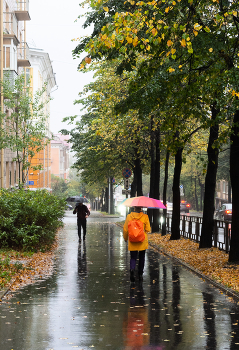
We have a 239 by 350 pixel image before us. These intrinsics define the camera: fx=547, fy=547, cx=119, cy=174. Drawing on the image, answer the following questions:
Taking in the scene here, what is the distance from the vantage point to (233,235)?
12.9 metres

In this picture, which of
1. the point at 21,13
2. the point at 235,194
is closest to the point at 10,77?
the point at 21,13

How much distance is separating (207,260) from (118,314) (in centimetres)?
681

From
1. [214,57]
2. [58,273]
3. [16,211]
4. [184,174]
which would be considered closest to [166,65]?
[214,57]

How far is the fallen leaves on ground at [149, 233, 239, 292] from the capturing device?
11.3 m

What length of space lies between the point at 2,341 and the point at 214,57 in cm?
798

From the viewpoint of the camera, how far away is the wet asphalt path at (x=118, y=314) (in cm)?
643

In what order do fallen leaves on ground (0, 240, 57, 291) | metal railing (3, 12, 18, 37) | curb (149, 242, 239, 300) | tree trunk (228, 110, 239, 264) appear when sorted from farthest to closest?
metal railing (3, 12, 18, 37) < tree trunk (228, 110, 239, 264) < fallen leaves on ground (0, 240, 57, 291) < curb (149, 242, 239, 300)

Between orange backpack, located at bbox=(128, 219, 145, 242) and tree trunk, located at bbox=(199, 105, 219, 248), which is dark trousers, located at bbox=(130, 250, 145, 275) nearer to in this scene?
orange backpack, located at bbox=(128, 219, 145, 242)

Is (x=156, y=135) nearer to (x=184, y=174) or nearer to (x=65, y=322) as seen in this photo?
(x=65, y=322)

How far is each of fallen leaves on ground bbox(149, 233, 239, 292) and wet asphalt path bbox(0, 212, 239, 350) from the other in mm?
414

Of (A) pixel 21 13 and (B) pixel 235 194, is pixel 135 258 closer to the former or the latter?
(B) pixel 235 194

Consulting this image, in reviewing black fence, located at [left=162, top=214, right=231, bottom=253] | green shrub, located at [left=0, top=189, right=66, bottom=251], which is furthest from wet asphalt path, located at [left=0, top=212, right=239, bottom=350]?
black fence, located at [left=162, top=214, right=231, bottom=253]

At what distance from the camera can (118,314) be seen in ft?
26.3

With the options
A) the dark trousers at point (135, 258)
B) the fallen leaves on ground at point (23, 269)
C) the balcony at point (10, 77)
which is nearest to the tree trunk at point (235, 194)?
the dark trousers at point (135, 258)
